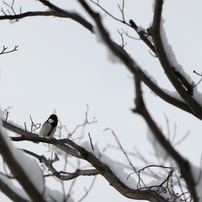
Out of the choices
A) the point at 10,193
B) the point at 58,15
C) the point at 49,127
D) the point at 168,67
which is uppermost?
the point at 49,127

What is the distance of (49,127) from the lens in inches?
209

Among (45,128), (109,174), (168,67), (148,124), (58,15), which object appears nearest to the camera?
(148,124)

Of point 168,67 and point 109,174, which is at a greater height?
point 168,67

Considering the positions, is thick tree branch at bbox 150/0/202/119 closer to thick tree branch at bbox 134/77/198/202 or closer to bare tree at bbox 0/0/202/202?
bare tree at bbox 0/0/202/202

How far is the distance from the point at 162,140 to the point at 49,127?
176 inches

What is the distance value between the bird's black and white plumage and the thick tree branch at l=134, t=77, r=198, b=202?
4437 mm

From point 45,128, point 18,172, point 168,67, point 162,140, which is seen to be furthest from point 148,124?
point 45,128

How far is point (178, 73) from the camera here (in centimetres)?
219

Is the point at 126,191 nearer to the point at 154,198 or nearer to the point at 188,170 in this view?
the point at 154,198

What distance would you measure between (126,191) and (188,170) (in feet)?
5.39

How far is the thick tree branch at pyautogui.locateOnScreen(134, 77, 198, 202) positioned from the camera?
98cm

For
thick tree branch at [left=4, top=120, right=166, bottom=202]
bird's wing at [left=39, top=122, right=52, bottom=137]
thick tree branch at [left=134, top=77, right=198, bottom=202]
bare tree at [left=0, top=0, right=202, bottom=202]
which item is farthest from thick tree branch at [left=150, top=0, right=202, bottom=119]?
bird's wing at [left=39, top=122, right=52, bottom=137]

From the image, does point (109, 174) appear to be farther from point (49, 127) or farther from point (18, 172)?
point (49, 127)

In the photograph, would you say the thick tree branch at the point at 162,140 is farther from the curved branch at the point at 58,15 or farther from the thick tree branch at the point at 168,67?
the curved branch at the point at 58,15
